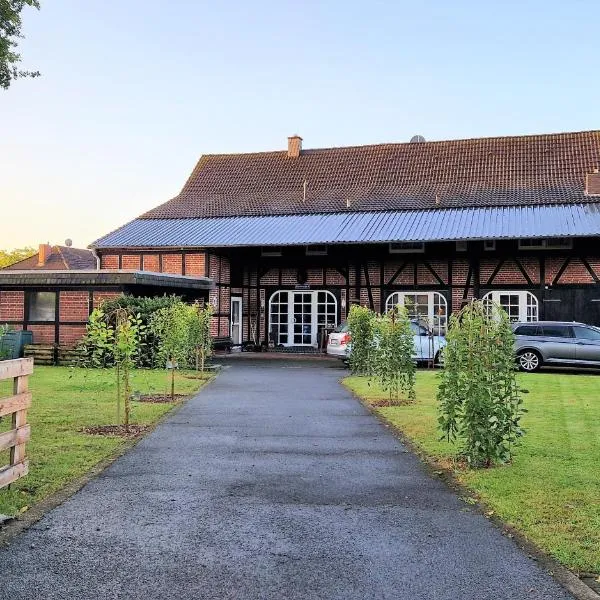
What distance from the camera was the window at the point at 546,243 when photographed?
22242 mm

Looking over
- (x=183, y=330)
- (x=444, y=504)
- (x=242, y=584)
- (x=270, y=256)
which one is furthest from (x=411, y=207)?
(x=242, y=584)

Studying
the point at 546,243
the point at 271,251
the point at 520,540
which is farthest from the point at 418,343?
the point at 520,540

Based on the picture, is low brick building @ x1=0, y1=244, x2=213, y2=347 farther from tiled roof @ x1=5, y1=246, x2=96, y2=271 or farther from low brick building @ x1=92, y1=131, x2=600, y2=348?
tiled roof @ x1=5, y1=246, x2=96, y2=271

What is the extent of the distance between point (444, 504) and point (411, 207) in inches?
842

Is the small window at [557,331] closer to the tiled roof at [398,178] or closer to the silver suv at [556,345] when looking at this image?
the silver suv at [556,345]

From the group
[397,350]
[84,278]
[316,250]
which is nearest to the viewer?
[397,350]

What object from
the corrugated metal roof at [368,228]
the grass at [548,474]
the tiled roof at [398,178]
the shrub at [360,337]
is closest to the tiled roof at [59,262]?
the tiled roof at [398,178]

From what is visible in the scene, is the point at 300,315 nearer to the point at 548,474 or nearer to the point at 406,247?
the point at 406,247

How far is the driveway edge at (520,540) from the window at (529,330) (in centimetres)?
1123

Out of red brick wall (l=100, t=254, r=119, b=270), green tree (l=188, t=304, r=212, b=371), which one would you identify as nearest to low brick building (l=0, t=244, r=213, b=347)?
green tree (l=188, t=304, r=212, b=371)

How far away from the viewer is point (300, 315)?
25.6m

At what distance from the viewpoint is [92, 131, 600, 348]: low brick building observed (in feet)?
73.7

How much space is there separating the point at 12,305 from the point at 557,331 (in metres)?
15.3

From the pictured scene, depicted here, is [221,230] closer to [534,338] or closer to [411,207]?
[411,207]
